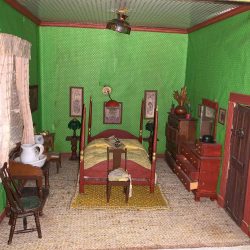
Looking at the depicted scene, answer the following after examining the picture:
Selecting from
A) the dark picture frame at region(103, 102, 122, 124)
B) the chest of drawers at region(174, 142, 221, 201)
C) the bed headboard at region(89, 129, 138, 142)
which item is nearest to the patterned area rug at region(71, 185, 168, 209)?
the chest of drawers at region(174, 142, 221, 201)

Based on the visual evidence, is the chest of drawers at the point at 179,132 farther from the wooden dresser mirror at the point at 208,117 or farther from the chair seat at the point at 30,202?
the chair seat at the point at 30,202

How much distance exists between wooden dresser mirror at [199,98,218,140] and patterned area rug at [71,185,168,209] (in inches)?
78.6

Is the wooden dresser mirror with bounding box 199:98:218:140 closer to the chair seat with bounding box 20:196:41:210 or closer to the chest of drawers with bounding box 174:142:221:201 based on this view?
the chest of drawers with bounding box 174:142:221:201

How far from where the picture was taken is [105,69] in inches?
375

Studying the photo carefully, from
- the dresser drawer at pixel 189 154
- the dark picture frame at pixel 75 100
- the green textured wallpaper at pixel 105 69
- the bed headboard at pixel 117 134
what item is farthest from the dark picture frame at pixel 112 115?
the dresser drawer at pixel 189 154

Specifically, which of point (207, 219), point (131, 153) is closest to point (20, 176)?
point (131, 153)

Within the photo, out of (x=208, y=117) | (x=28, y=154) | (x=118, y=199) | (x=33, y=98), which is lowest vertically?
(x=118, y=199)

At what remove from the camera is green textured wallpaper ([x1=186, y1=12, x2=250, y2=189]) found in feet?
19.3

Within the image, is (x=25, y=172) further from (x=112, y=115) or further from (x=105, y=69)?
(x=105, y=69)

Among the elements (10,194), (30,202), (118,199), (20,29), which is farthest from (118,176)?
(20,29)

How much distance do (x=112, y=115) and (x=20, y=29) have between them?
3.95 m

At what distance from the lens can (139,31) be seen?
9398 millimetres

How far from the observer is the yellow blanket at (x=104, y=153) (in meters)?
7.17

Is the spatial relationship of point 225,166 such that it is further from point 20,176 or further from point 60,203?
point 20,176
